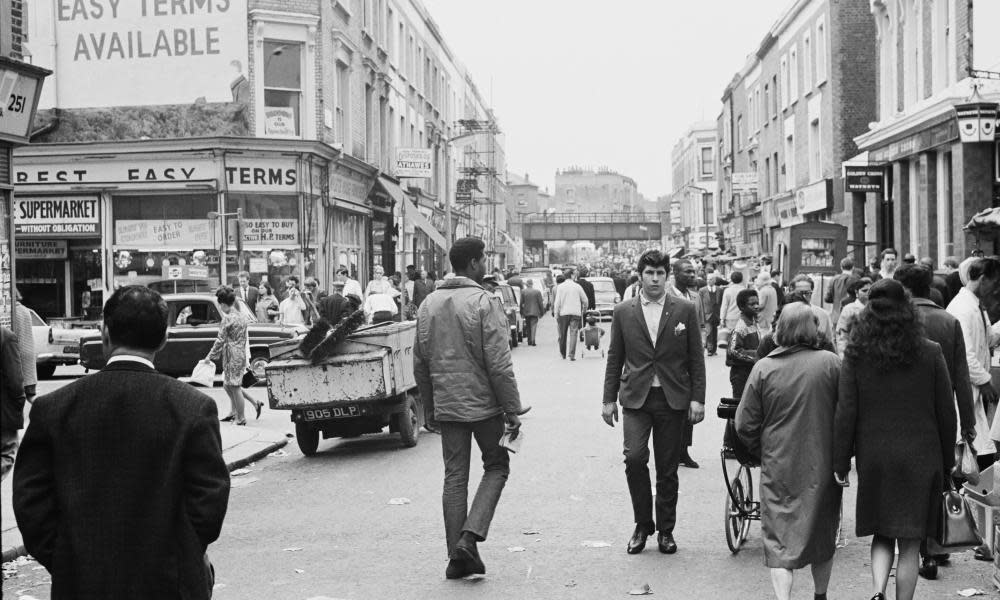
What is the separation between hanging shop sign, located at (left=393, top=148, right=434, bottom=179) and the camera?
120 feet

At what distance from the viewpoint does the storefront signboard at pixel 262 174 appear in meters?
27.1

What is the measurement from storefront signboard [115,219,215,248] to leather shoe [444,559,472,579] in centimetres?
2135

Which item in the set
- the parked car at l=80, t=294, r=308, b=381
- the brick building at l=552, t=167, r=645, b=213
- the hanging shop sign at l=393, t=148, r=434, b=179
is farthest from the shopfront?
the brick building at l=552, t=167, r=645, b=213

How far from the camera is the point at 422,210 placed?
4497 centimetres

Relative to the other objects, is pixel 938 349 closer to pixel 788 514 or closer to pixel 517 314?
pixel 788 514

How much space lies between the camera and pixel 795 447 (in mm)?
6035

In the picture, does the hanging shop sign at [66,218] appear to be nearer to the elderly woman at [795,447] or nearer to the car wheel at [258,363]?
the car wheel at [258,363]

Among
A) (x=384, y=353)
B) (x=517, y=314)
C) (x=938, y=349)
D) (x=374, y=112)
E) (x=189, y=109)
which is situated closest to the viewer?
(x=938, y=349)

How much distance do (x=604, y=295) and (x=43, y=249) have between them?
17887mm

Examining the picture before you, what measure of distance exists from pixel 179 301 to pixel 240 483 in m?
10.2

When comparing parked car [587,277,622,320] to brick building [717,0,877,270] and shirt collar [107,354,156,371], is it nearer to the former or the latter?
brick building [717,0,877,270]

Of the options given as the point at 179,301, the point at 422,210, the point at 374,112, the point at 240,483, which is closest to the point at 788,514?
the point at 240,483

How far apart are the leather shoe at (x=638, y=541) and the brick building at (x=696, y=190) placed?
62.3m

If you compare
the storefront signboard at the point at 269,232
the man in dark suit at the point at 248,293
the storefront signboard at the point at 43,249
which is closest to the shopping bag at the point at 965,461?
the man in dark suit at the point at 248,293
